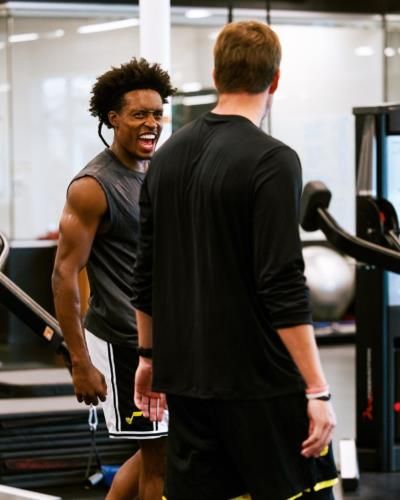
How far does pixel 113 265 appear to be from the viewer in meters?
3.13

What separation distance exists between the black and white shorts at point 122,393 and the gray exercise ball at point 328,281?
5.10 metres

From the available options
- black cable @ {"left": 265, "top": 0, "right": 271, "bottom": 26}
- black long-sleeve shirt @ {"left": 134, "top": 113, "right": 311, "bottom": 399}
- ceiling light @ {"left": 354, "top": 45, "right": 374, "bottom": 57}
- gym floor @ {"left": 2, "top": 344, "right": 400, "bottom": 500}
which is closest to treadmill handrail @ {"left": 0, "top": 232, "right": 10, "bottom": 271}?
gym floor @ {"left": 2, "top": 344, "right": 400, "bottom": 500}

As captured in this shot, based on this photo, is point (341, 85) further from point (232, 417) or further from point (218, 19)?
point (232, 417)

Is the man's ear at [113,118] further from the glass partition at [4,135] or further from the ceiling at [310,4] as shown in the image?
the ceiling at [310,4]

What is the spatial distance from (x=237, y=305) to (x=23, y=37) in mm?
6625

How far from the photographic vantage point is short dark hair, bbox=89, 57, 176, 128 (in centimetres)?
328

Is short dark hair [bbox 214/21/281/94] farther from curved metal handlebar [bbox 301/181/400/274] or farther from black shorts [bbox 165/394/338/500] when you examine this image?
curved metal handlebar [bbox 301/181/400/274]

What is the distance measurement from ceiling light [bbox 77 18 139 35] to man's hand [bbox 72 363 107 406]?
5925 mm

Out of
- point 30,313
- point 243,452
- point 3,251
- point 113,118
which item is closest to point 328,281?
point 3,251

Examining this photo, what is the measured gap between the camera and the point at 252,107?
7.36ft

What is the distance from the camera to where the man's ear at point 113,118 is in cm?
328

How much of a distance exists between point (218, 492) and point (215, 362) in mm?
287

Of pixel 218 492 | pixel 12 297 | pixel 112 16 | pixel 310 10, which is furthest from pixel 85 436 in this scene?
pixel 310 10

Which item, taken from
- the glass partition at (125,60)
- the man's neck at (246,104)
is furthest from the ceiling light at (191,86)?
the man's neck at (246,104)
